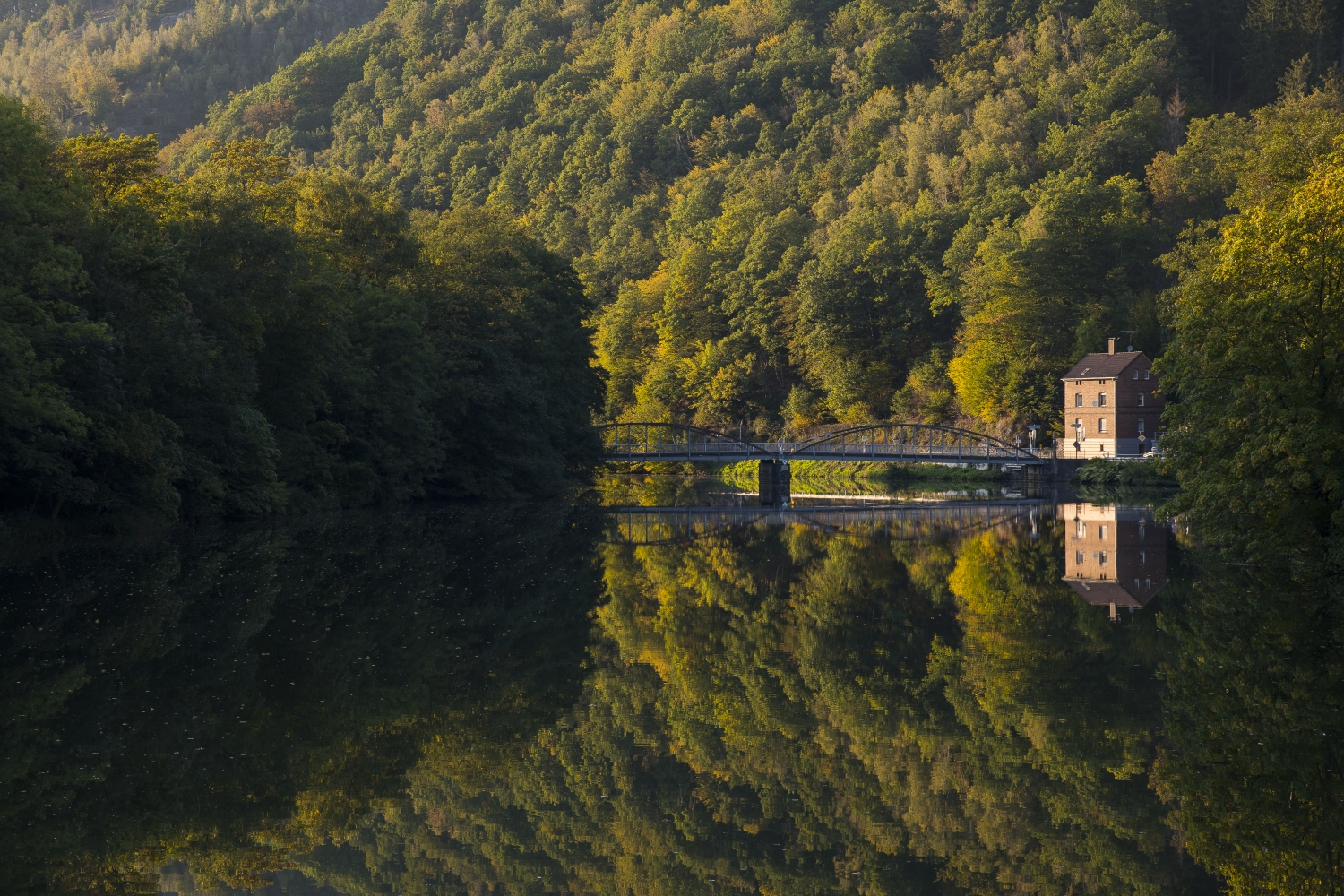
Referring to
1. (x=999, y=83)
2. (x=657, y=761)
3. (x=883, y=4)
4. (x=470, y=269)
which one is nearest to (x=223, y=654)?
(x=657, y=761)

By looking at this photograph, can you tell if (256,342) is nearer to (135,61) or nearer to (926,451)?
(926,451)

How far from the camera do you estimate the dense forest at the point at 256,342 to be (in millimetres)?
30312

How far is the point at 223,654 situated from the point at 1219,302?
19187mm

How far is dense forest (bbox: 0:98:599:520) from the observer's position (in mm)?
30312

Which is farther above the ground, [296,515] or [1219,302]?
[1219,302]

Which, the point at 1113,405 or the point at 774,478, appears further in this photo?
the point at 1113,405

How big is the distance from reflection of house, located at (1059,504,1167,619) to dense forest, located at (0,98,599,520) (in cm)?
1987

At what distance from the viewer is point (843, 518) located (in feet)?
157

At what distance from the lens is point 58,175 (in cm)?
3356

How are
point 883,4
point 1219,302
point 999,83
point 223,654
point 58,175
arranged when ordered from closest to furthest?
point 223,654 → point 1219,302 → point 58,175 → point 999,83 → point 883,4

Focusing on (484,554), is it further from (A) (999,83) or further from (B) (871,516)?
(A) (999,83)

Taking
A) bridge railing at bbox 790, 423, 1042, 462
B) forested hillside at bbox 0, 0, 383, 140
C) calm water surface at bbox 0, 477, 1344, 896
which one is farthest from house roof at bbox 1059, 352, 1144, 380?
forested hillside at bbox 0, 0, 383, 140

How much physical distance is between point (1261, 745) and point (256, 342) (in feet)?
109

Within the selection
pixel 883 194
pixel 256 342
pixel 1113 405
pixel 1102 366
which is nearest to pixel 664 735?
pixel 256 342
